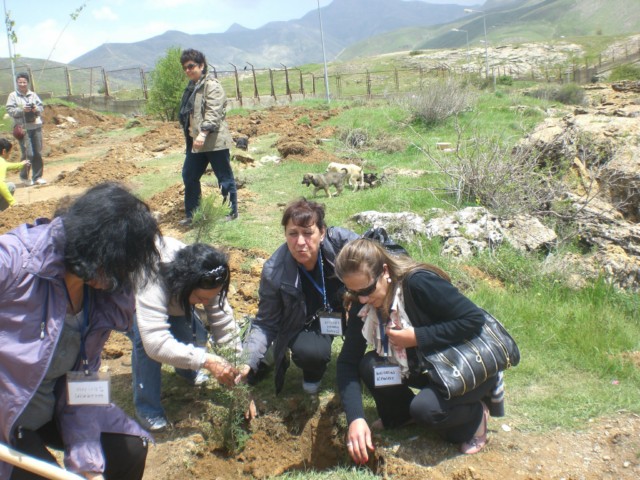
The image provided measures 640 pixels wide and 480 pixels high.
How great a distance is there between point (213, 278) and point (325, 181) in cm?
514

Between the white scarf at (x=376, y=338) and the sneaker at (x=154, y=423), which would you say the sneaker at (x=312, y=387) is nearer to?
the white scarf at (x=376, y=338)

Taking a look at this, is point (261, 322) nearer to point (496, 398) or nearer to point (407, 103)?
point (496, 398)

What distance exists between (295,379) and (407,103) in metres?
12.3

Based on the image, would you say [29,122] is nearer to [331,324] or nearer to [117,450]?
[331,324]

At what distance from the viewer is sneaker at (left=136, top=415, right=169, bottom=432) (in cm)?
337

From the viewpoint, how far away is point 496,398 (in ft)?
9.86

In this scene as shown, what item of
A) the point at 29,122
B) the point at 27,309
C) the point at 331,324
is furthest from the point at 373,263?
the point at 29,122

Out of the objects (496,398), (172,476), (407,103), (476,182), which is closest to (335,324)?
(496,398)

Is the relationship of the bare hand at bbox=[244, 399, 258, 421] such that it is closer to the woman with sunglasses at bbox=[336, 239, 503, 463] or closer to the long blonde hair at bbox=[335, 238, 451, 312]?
the woman with sunglasses at bbox=[336, 239, 503, 463]

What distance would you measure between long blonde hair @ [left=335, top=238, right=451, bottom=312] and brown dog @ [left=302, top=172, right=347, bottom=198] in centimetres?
518

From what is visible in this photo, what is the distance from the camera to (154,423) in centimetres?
337

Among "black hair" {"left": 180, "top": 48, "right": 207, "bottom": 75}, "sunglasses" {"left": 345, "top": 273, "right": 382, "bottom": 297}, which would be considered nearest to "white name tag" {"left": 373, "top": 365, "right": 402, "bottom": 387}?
"sunglasses" {"left": 345, "top": 273, "right": 382, "bottom": 297}

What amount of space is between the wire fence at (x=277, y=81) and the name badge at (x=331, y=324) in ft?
16.1

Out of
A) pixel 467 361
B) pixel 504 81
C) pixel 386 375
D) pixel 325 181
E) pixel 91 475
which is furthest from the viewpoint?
pixel 504 81
